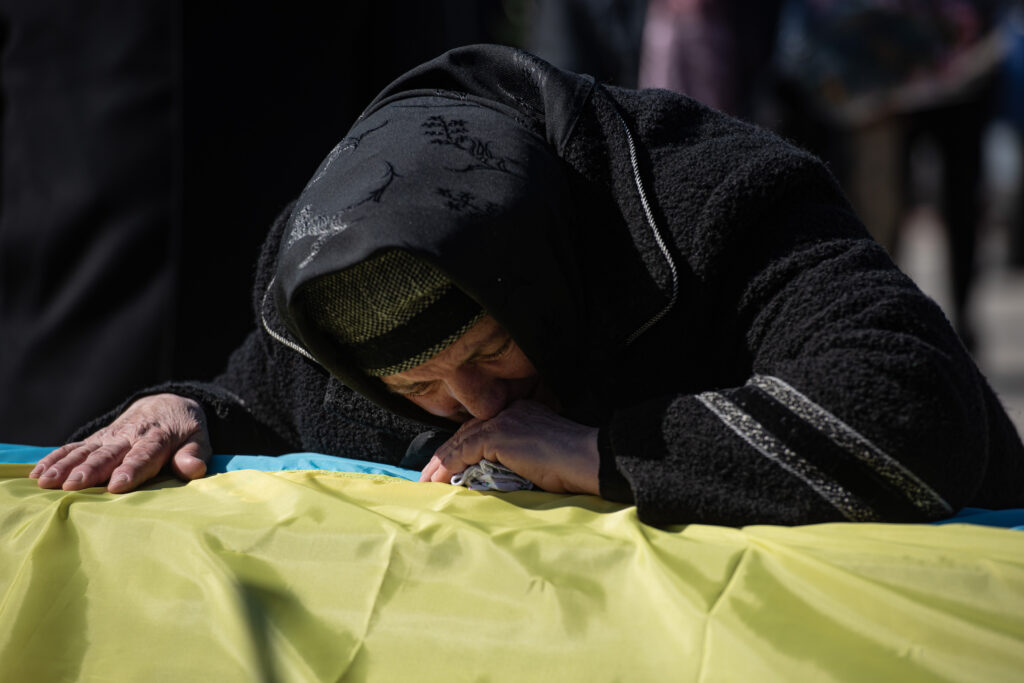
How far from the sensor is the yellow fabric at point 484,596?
4.39ft

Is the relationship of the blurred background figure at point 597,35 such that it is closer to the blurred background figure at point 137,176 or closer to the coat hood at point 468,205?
the blurred background figure at point 137,176

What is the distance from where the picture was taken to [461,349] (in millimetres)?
1790

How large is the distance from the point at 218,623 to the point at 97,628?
18 centimetres

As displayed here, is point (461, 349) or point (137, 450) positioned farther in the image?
point (137, 450)

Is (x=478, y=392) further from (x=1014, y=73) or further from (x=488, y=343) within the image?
(x=1014, y=73)

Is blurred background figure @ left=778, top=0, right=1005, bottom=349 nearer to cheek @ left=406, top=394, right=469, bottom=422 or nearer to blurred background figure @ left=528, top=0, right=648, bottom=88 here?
blurred background figure @ left=528, top=0, right=648, bottom=88

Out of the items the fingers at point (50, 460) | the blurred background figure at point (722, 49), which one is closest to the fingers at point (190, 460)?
the fingers at point (50, 460)

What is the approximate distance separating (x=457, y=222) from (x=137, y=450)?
2.43ft

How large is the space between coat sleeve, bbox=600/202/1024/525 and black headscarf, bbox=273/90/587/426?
0.21 m

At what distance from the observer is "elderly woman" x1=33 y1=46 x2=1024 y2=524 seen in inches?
61.7

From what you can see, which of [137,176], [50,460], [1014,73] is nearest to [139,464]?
[50,460]

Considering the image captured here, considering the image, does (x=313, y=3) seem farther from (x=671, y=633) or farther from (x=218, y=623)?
(x=671, y=633)

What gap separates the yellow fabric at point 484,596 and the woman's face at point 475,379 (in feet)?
0.71

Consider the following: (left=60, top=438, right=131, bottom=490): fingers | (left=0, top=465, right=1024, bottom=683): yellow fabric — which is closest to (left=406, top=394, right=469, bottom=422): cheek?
(left=0, top=465, right=1024, bottom=683): yellow fabric
